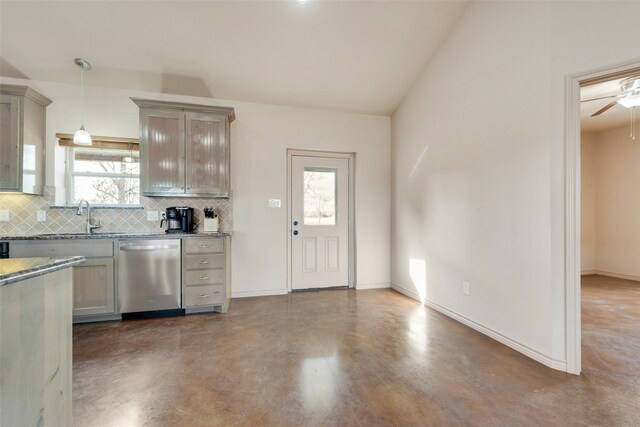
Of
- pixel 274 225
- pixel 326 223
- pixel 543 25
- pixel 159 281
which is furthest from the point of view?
pixel 326 223

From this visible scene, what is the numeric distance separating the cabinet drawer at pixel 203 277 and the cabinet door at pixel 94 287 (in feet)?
2.50

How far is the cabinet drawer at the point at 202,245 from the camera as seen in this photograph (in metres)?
3.21

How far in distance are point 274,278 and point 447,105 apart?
3.22m

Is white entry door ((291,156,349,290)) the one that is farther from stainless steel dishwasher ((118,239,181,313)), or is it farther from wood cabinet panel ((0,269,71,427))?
wood cabinet panel ((0,269,71,427))

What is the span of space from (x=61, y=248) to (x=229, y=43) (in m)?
2.84

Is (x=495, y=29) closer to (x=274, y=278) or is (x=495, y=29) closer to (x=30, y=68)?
(x=274, y=278)

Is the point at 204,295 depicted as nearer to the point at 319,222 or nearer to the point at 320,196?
the point at 319,222

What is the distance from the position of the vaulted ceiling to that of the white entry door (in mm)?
1119

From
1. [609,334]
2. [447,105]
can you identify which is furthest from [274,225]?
[609,334]

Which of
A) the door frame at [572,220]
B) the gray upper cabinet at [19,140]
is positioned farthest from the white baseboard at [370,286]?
the gray upper cabinet at [19,140]

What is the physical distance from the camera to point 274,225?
13.4ft

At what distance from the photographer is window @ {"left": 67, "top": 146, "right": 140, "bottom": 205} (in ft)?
11.4

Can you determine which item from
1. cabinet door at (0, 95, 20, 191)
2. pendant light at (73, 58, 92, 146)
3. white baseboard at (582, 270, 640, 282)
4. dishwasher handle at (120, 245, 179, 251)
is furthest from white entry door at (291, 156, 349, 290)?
white baseboard at (582, 270, 640, 282)

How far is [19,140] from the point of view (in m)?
3.05
